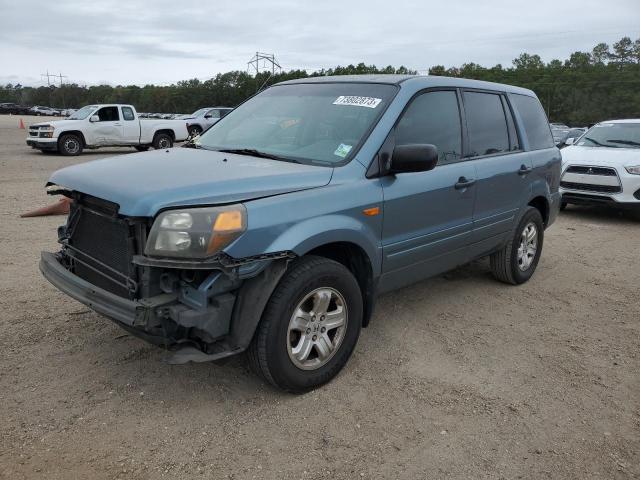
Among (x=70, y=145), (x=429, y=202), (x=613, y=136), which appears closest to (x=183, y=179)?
(x=429, y=202)

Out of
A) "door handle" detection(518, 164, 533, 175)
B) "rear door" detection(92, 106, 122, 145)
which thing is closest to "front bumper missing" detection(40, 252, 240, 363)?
"door handle" detection(518, 164, 533, 175)

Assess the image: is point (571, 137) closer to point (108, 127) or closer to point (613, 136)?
point (613, 136)

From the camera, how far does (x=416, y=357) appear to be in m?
3.87

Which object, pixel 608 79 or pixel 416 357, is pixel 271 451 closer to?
pixel 416 357

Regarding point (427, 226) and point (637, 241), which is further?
point (637, 241)

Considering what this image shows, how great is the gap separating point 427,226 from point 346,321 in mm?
1023

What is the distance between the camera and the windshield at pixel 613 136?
9.48 m

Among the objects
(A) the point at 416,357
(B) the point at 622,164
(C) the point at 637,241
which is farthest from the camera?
(B) the point at 622,164

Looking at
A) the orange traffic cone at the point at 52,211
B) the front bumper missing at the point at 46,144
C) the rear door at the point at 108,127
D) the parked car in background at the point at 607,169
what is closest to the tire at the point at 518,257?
the parked car in background at the point at 607,169

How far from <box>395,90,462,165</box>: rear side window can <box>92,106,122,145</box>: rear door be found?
16.3 metres

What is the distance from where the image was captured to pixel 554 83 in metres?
69.4

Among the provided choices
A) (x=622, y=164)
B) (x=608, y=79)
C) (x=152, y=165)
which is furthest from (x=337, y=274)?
(x=608, y=79)

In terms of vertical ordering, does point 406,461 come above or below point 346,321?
below

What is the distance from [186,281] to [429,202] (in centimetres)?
189
